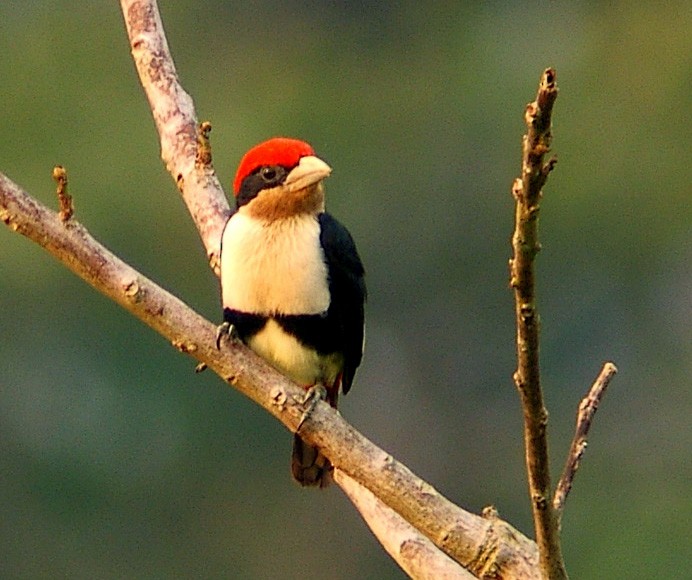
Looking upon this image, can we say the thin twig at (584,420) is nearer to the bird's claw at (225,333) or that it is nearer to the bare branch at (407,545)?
the bare branch at (407,545)

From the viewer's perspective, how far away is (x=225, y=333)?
144 inches

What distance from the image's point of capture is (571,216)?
16.8 meters

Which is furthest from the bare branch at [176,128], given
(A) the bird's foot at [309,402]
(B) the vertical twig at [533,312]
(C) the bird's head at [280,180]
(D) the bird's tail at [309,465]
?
(B) the vertical twig at [533,312]

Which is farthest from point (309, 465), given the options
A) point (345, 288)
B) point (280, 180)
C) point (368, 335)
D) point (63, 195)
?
point (368, 335)

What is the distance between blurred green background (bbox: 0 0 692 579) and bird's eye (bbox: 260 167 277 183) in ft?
31.3

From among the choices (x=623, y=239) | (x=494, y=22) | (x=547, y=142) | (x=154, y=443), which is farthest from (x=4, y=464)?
(x=547, y=142)

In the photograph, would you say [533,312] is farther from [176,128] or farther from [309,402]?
[176,128]

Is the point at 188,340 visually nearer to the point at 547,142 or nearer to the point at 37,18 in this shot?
the point at 547,142

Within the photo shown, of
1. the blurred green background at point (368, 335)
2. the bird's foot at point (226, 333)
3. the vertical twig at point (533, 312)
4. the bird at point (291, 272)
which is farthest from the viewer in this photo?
the blurred green background at point (368, 335)

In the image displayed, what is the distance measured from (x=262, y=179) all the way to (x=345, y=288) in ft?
0.97

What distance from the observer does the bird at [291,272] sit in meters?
4.12

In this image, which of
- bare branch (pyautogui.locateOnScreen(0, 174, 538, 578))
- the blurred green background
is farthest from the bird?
the blurred green background

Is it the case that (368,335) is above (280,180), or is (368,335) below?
above

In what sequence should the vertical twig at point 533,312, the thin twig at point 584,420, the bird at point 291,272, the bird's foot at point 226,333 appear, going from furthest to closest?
the bird at point 291,272 → the bird's foot at point 226,333 → the thin twig at point 584,420 → the vertical twig at point 533,312
